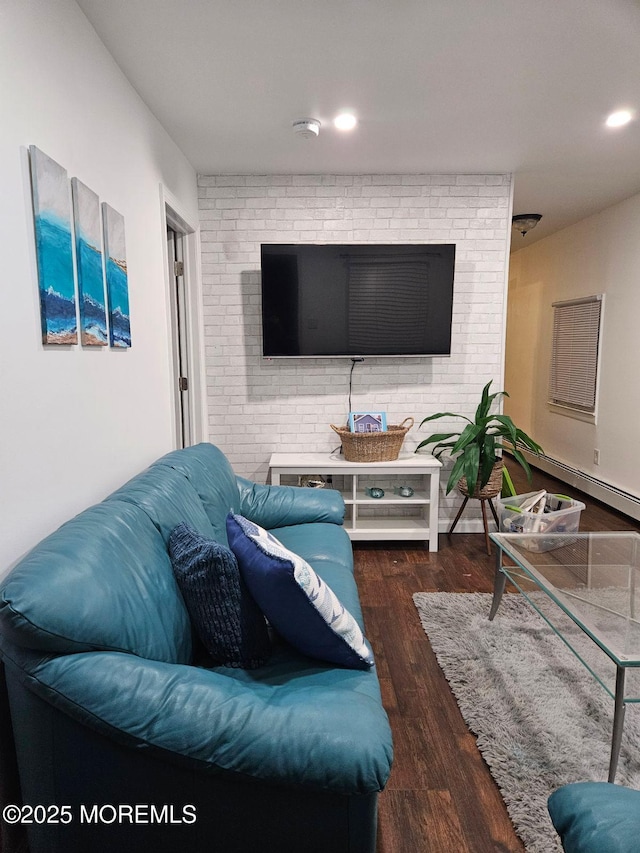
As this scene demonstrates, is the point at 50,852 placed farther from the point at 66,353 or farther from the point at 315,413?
the point at 315,413

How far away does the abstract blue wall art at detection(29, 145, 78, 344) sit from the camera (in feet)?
5.08

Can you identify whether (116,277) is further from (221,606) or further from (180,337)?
(180,337)

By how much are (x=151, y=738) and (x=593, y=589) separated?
1.80 meters

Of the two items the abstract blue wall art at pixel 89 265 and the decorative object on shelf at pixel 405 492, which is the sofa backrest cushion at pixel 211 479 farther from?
the decorative object on shelf at pixel 405 492

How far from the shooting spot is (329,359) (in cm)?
393

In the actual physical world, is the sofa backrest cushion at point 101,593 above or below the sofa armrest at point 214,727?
above

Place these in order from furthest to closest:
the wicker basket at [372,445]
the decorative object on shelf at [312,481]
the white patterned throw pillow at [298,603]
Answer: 1. the decorative object on shelf at [312,481]
2. the wicker basket at [372,445]
3. the white patterned throw pillow at [298,603]

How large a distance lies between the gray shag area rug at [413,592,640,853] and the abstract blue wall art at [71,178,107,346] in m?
1.92

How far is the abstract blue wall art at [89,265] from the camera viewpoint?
5.96 ft

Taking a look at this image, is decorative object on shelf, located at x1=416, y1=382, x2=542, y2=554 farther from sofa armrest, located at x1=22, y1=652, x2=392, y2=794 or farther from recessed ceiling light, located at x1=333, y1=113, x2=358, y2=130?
sofa armrest, located at x1=22, y1=652, x2=392, y2=794

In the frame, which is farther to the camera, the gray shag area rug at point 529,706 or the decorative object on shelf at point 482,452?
the decorative object on shelf at point 482,452

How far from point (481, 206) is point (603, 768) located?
10.8 feet

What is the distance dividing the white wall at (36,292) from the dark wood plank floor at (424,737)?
1342 mm

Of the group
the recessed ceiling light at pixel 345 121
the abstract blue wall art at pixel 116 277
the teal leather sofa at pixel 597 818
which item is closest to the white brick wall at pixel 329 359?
the recessed ceiling light at pixel 345 121
